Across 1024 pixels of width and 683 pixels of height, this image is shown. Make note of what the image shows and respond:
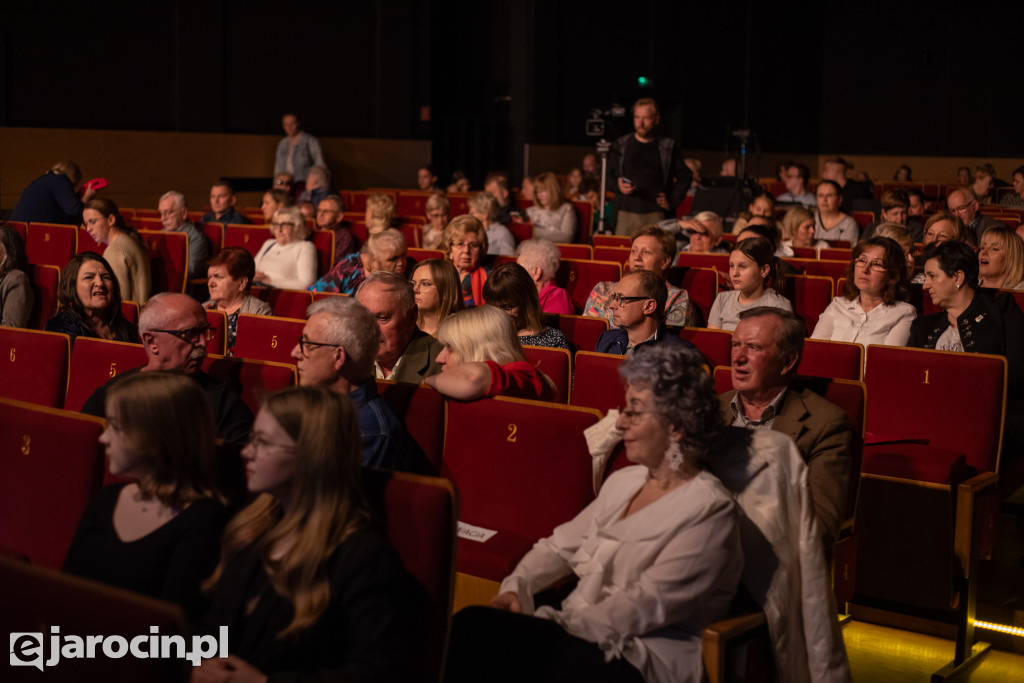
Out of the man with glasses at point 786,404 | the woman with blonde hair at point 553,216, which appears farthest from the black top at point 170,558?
the woman with blonde hair at point 553,216

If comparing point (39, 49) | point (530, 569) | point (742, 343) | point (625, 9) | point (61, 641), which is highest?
point (625, 9)

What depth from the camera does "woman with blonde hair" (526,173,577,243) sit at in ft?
28.2

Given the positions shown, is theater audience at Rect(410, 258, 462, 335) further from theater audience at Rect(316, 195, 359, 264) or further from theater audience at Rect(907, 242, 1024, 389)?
theater audience at Rect(316, 195, 359, 264)

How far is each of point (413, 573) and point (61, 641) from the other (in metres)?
0.71

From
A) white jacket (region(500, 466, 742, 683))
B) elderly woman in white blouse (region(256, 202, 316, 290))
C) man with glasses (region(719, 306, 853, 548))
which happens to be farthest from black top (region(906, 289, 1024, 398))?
elderly woman in white blouse (region(256, 202, 316, 290))

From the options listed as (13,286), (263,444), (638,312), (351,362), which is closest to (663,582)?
(263,444)

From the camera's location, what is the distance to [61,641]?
5.03 ft

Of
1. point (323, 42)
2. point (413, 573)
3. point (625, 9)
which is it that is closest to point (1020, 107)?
point (625, 9)

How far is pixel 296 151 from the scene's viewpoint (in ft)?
43.6

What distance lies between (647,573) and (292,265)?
5.26 m

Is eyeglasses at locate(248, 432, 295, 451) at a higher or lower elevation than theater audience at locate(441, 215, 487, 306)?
lower

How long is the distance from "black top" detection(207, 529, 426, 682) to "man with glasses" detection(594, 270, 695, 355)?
223 cm

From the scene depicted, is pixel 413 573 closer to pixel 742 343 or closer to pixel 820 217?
pixel 742 343

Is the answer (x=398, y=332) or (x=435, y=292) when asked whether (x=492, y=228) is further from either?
(x=398, y=332)
